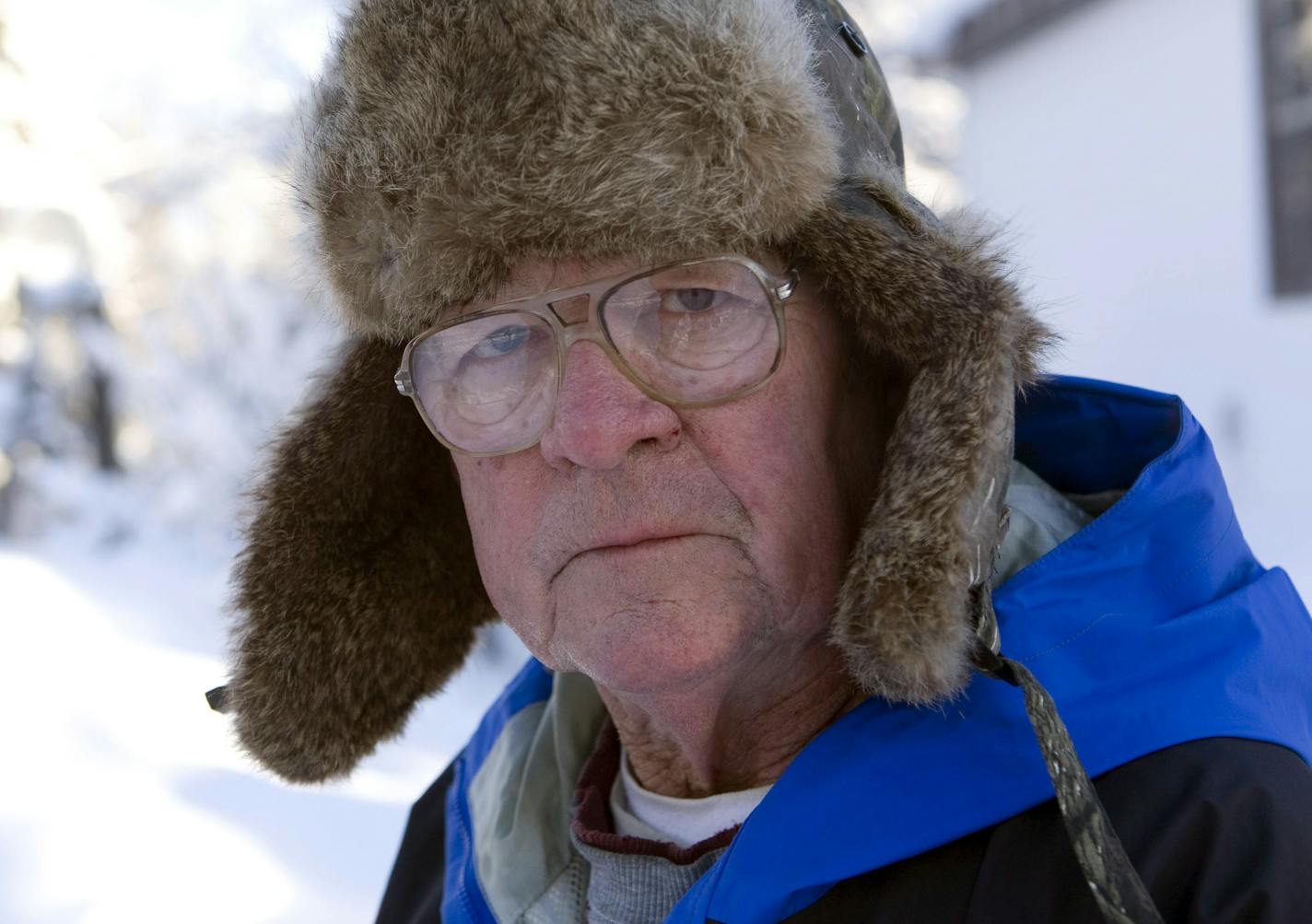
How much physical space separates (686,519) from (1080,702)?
0.54 m

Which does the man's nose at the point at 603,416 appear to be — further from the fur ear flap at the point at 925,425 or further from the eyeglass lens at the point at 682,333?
the fur ear flap at the point at 925,425

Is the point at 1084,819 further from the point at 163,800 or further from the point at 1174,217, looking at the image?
the point at 1174,217

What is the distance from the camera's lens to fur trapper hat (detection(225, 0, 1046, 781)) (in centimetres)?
132

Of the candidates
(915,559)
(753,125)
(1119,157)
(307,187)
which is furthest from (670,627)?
(1119,157)

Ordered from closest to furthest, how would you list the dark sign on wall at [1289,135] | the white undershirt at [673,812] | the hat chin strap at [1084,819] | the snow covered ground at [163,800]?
the hat chin strap at [1084,819] < the white undershirt at [673,812] < the snow covered ground at [163,800] < the dark sign on wall at [1289,135]

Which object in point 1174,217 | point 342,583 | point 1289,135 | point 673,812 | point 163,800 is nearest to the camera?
point 673,812

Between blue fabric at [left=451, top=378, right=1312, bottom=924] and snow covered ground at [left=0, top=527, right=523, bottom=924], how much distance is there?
43.9 inches

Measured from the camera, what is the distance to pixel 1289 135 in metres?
6.41

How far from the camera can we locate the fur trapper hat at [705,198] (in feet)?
4.33

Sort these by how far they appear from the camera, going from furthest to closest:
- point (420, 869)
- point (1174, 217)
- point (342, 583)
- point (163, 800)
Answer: point (1174, 217) → point (163, 800) → point (420, 869) → point (342, 583)

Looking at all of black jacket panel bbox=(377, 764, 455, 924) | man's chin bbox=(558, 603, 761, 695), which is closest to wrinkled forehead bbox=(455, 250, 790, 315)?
man's chin bbox=(558, 603, 761, 695)

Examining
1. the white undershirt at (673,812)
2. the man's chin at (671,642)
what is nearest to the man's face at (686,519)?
the man's chin at (671,642)

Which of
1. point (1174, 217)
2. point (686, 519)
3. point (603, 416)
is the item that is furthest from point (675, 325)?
point (1174, 217)

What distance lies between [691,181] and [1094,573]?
70 cm
